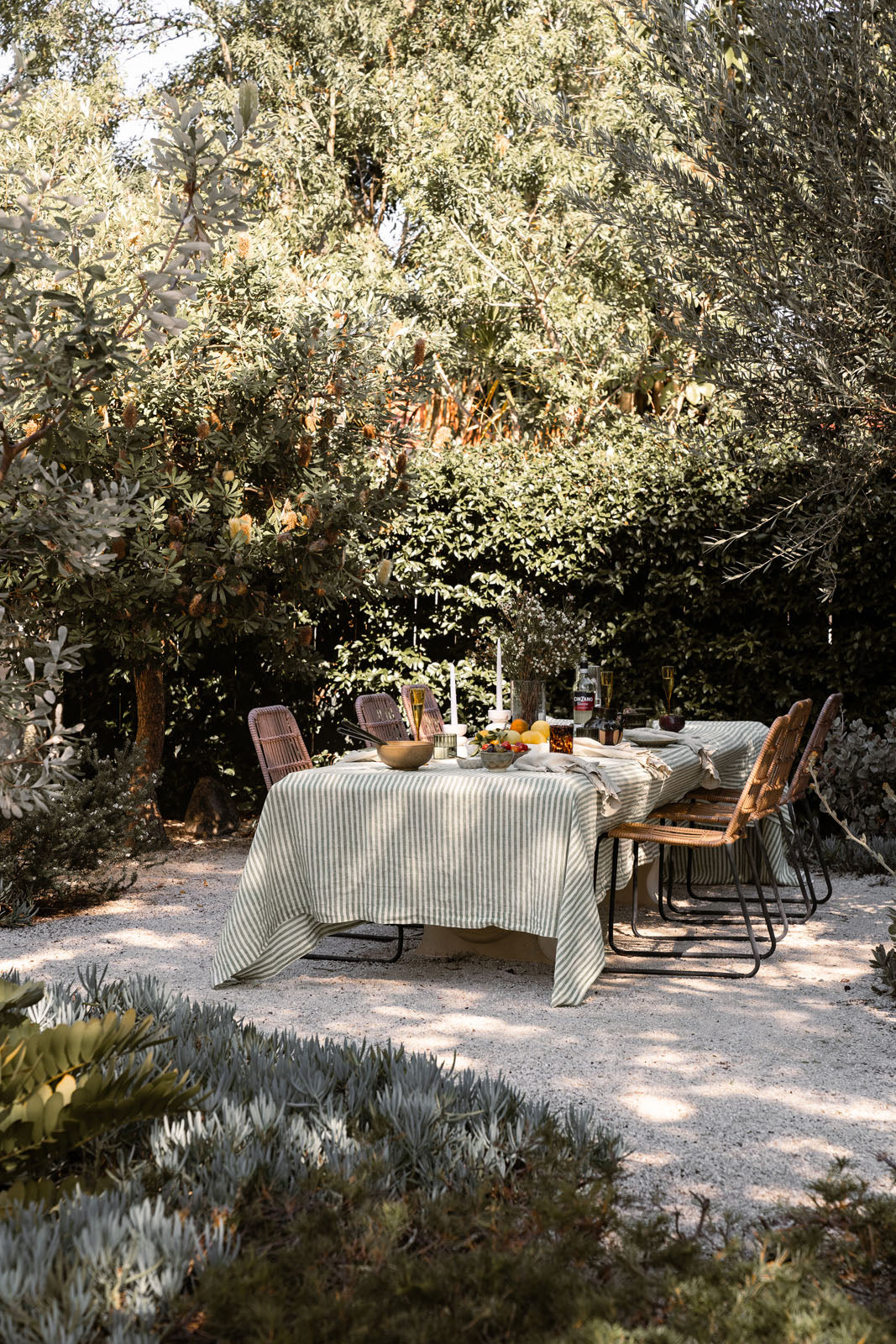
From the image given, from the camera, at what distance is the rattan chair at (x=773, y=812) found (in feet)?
18.0

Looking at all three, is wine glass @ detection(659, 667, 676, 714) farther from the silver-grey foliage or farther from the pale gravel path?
the silver-grey foliage

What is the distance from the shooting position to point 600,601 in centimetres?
827

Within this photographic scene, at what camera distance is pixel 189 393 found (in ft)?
24.0

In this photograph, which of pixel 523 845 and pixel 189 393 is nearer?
pixel 523 845

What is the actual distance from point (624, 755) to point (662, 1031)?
141cm

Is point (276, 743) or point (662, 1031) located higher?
point (276, 743)

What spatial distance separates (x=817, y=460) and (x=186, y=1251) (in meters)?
4.83

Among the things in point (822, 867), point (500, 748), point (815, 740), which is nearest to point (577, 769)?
point (500, 748)

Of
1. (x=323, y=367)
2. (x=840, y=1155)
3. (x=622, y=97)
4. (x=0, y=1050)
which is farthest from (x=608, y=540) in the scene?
(x=622, y=97)

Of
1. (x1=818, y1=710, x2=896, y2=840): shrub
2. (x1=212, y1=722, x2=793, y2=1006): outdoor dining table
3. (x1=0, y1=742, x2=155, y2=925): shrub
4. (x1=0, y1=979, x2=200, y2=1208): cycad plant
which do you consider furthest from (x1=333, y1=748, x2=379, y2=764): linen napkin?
(x1=818, y1=710, x2=896, y2=840): shrub

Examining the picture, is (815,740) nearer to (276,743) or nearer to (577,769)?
(577,769)

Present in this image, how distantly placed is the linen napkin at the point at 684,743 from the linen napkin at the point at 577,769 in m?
0.74

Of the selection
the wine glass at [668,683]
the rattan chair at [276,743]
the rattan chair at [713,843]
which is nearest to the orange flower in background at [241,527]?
the rattan chair at [276,743]

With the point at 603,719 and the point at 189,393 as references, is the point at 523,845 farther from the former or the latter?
the point at 189,393
